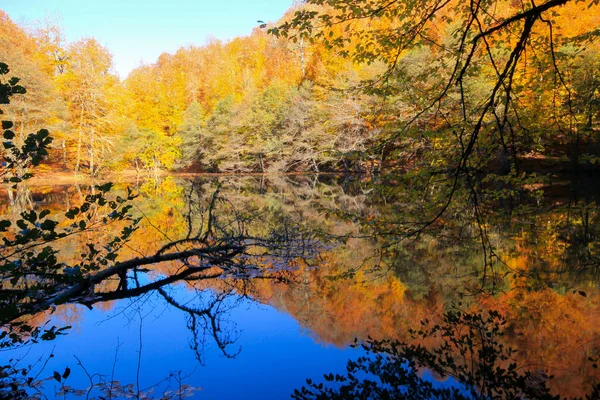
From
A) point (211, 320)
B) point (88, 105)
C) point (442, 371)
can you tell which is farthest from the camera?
point (88, 105)

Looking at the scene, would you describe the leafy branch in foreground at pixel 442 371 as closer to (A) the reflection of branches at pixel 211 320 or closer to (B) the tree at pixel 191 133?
(A) the reflection of branches at pixel 211 320

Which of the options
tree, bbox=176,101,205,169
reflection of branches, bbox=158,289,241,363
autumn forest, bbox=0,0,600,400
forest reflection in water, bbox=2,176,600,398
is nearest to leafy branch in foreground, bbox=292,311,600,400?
autumn forest, bbox=0,0,600,400

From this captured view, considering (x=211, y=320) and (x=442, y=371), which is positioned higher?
(x=442, y=371)

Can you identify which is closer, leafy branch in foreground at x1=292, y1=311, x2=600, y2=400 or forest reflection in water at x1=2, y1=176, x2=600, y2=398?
leafy branch in foreground at x1=292, y1=311, x2=600, y2=400

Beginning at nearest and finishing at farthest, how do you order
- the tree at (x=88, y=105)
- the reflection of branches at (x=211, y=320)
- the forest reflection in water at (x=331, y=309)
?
the forest reflection in water at (x=331, y=309) → the reflection of branches at (x=211, y=320) → the tree at (x=88, y=105)

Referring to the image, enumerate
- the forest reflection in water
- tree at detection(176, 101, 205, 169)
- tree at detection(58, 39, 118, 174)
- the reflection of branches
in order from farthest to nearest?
tree at detection(176, 101, 205, 169)
tree at detection(58, 39, 118, 174)
the reflection of branches
the forest reflection in water

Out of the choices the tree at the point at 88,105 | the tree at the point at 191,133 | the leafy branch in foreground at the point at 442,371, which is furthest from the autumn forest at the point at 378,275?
the tree at the point at 191,133

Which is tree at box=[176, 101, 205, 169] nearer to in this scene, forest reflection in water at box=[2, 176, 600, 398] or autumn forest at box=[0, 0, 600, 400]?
autumn forest at box=[0, 0, 600, 400]

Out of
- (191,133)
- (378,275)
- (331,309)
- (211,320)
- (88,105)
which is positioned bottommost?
(211,320)

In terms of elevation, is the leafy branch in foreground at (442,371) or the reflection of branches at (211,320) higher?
the leafy branch in foreground at (442,371)

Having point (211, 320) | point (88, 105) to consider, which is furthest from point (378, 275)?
point (88, 105)

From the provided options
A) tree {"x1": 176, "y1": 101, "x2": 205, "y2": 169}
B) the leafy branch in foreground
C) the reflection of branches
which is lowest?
the reflection of branches

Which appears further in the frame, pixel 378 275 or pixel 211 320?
pixel 378 275

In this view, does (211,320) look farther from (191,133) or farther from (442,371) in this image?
(191,133)
